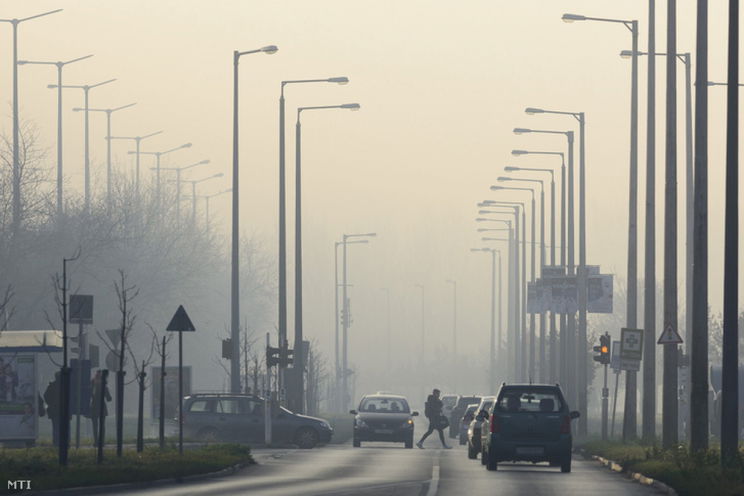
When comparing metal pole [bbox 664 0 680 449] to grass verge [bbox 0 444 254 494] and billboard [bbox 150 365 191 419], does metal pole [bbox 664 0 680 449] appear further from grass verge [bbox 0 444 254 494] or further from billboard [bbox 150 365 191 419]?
billboard [bbox 150 365 191 419]

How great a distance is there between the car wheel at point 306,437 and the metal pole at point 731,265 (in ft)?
77.9

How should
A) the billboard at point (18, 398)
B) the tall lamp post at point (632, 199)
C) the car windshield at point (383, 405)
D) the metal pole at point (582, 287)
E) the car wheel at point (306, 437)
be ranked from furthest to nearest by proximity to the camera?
the metal pole at point (582, 287)
the car windshield at point (383, 405)
the car wheel at point (306, 437)
the tall lamp post at point (632, 199)
the billboard at point (18, 398)

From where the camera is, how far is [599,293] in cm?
6384

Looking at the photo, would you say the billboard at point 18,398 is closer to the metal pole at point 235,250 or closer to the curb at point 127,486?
the curb at point 127,486

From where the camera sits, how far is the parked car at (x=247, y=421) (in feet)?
165

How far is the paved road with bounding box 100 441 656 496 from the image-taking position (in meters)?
26.7

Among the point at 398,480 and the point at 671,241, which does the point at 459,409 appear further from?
the point at 398,480

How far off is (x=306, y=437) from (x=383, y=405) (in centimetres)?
597

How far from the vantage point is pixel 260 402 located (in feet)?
167

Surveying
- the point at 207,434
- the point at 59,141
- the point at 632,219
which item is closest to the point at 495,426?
the point at 632,219

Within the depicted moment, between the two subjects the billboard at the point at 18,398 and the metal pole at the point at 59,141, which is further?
the metal pole at the point at 59,141

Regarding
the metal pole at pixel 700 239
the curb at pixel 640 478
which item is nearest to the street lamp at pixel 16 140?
the curb at pixel 640 478

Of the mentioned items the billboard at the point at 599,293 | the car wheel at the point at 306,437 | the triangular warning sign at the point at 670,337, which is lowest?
the car wheel at the point at 306,437

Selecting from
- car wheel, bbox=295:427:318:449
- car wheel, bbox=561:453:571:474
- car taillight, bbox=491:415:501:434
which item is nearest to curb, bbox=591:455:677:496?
car wheel, bbox=561:453:571:474
